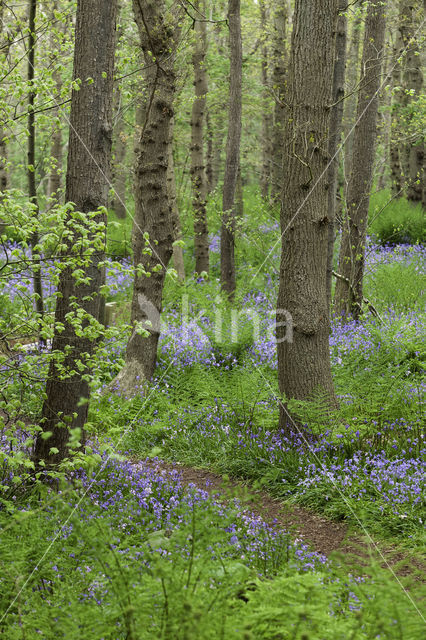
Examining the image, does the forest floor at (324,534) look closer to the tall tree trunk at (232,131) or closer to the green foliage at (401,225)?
the tall tree trunk at (232,131)

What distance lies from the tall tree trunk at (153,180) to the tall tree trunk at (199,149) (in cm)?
462

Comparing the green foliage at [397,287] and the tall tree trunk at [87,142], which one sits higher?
the tall tree trunk at [87,142]

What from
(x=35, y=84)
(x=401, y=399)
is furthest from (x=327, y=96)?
(x=401, y=399)

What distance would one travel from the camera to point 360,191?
961 centimetres

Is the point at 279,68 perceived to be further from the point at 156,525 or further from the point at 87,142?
the point at 156,525

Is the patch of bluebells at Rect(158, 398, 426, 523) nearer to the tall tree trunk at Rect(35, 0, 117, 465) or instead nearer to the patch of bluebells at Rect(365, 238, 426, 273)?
the tall tree trunk at Rect(35, 0, 117, 465)

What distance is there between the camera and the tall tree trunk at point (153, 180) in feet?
22.1

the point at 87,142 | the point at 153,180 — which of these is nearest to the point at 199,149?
the point at 153,180

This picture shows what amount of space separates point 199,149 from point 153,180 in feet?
18.0

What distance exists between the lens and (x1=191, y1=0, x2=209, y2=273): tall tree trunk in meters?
12.0

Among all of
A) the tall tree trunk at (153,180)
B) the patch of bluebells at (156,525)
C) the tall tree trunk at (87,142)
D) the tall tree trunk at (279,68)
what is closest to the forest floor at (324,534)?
the patch of bluebells at (156,525)

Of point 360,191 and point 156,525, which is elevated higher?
point 360,191

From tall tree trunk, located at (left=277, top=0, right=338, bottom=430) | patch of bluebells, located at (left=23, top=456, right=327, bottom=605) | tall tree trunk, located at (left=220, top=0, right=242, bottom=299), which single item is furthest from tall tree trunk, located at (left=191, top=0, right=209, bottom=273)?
patch of bluebells, located at (left=23, top=456, right=327, bottom=605)

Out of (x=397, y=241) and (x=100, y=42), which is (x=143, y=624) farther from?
(x=397, y=241)
